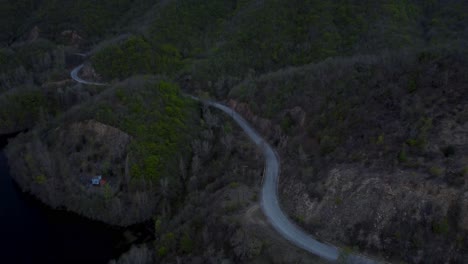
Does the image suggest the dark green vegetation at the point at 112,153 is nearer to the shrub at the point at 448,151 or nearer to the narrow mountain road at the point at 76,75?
the narrow mountain road at the point at 76,75

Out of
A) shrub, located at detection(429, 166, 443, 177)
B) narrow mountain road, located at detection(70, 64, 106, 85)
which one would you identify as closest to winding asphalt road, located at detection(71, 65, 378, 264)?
shrub, located at detection(429, 166, 443, 177)

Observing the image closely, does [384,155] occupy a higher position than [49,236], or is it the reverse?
[384,155]

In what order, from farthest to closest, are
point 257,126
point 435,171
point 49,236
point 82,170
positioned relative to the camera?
point 257,126 < point 82,170 < point 49,236 < point 435,171

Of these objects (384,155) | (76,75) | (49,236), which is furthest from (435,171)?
(76,75)

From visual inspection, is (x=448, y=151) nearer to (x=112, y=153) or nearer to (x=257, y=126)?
(x=257, y=126)

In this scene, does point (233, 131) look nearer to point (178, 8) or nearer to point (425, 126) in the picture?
point (425, 126)

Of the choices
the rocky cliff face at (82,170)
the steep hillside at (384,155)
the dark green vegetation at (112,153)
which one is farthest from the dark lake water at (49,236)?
the steep hillside at (384,155)

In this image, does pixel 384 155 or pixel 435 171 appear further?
pixel 384 155
